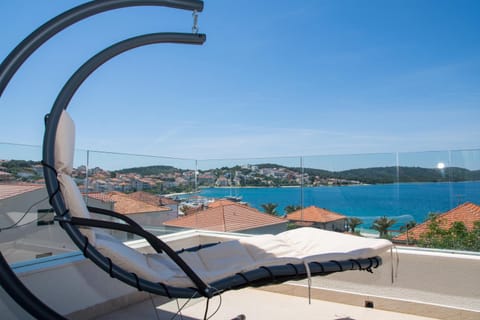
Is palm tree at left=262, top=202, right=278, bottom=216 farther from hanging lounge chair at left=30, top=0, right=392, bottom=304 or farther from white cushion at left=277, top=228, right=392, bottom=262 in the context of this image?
hanging lounge chair at left=30, top=0, right=392, bottom=304

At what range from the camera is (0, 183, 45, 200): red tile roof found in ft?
8.88

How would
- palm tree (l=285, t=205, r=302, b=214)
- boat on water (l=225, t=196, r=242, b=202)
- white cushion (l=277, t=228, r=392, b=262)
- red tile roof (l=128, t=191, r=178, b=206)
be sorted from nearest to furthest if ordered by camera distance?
white cushion (l=277, t=228, r=392, b=262), red tile roof (l=128, t=191, r=178, b=206), palm tree (l=285, t=205, r=302, b=214), boat on water (l=225, t=196, r=242, b=202)

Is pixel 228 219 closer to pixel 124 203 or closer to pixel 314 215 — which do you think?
pixel 314 215

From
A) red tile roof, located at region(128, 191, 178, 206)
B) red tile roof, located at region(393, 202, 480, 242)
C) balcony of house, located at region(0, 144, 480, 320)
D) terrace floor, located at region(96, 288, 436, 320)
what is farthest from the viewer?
red tile roof, located at region(128, 191, 178, 206)

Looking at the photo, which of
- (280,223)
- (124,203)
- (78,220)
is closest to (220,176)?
(280,223)

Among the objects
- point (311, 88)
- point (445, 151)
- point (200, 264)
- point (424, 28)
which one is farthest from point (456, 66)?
point (200, 264)

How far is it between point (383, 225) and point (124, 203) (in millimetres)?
2830

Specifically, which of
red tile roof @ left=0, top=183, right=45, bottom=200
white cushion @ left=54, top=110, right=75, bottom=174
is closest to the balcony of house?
red tile roof @ left=0, top=183, right=45, bottom=200

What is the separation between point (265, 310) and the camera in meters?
3.30

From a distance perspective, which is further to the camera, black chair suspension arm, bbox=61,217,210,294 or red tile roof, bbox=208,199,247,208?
red tile roof, bbox=208,199,247,208

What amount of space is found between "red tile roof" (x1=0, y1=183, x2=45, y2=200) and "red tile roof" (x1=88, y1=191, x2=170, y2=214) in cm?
53

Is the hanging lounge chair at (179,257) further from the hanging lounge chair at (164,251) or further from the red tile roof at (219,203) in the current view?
the red tile roof at (219,203)

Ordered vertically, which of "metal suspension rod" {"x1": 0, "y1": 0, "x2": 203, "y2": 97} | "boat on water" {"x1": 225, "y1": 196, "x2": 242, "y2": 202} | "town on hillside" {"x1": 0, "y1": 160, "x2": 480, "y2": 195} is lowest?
"boat on water" {"x1": 225, "y1": 196, "x2": 242, "y2": 202}

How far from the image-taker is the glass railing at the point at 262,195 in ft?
9.38
